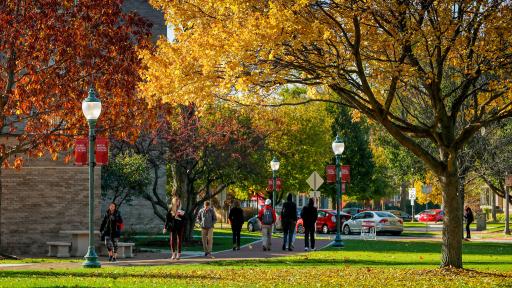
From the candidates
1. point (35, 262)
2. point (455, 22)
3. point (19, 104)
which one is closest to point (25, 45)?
point (19, 104)

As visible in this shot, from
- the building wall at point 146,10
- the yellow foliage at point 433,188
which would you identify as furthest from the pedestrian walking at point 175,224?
the yellow foliage at point 433,188

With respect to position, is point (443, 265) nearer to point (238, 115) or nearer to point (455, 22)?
point (455, 22)

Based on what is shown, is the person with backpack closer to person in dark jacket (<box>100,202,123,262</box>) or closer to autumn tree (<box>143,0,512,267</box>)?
person in dark jacket (<box>100,202,123,262</box>)

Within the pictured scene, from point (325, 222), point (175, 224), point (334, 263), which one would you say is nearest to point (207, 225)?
point (175, 224)

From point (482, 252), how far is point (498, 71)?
39.8 ft

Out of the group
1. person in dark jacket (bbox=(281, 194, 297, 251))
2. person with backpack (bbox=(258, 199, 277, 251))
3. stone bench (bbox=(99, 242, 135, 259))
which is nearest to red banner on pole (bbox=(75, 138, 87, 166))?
stone bench (bbox=(99, 242, 135, 259))

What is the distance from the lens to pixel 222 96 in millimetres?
20656

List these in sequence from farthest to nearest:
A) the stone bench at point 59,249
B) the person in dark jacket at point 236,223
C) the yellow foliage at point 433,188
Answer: the yellow foliage at point 433,188 < the person in dark jacket at point 236,223 < the stone bench at point 59,249

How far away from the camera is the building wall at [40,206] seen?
2902 cm

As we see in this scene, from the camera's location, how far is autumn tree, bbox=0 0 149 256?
24.8 metres

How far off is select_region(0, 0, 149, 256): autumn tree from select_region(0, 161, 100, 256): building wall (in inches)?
85.8

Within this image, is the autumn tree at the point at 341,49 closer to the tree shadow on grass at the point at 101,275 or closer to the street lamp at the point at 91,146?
the street lamp at the point at 91,146

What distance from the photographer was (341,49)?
1922 centimetres

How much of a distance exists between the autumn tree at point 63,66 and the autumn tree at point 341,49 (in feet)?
20.3
